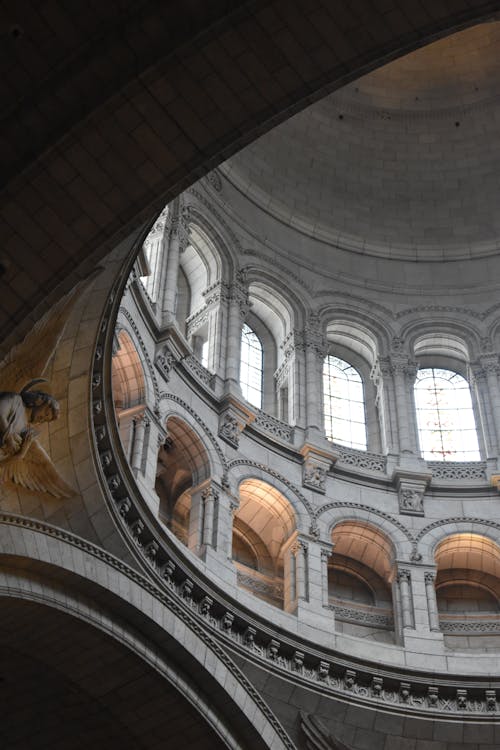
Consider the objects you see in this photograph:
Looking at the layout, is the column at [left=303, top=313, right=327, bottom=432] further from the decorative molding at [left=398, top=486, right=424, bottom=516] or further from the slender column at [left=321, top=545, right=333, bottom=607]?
the slender column at [left=321, top=545, right=333, bottom=607]

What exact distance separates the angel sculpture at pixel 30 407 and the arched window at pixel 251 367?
1097 centimetres

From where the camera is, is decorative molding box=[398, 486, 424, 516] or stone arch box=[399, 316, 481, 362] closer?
decorative molding box=[398, 486, 424, 516]

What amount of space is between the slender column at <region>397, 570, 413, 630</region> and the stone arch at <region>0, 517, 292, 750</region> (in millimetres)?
4746

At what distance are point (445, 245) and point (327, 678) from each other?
1585 centimetres

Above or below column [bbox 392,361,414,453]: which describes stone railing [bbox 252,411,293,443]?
below

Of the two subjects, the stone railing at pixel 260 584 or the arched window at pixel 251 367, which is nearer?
the stone railing at pixel 260 584

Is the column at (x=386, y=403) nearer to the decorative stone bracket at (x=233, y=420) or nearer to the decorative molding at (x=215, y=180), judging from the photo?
the decorative stone bracket at (x=233, y=420)

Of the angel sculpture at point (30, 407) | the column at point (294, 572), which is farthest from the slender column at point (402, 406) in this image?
the angel sculpture at point (30, 407)

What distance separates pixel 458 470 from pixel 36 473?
43.1 ft

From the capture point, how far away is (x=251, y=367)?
27.1 metres

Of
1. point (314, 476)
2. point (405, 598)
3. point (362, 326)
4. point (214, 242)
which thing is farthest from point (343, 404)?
point (405, 598)

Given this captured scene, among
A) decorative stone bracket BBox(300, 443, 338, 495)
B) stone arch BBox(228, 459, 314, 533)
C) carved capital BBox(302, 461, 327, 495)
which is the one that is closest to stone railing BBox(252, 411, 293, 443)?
decorative stone bracket BBox(300, 443, 338, 495)

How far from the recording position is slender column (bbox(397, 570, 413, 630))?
859 inches

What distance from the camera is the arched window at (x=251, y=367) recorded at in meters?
26.3
